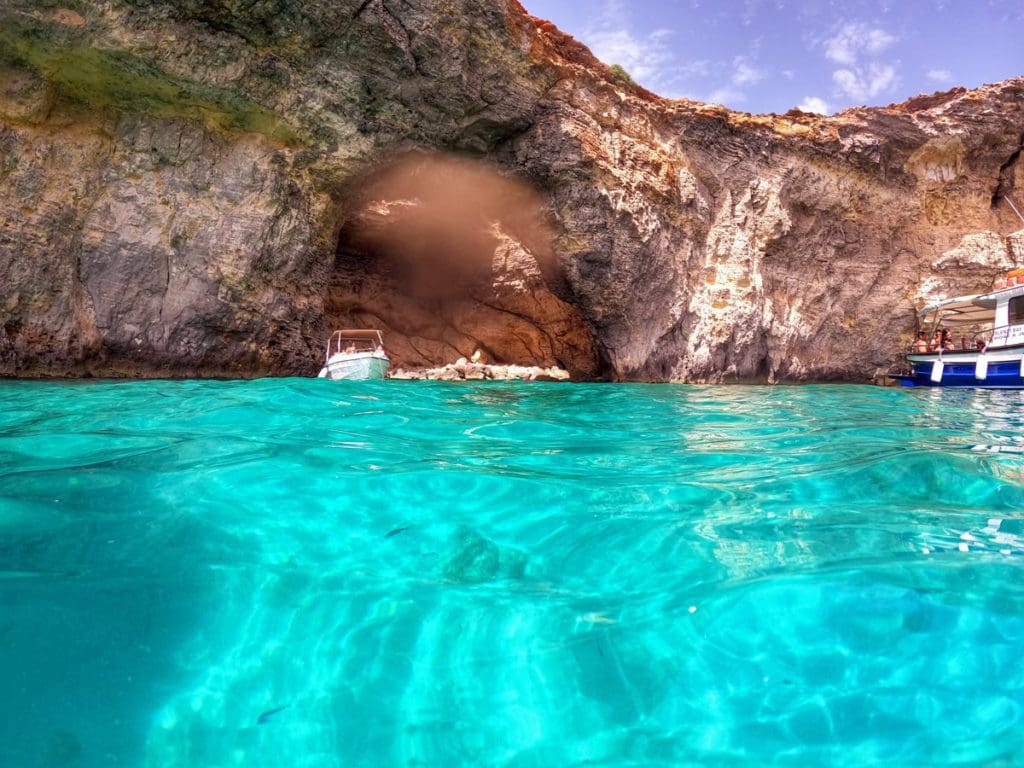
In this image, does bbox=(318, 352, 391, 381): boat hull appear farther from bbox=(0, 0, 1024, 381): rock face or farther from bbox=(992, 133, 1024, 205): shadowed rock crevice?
bbox=(992, 133, 1024, 205): shadowed rock crevice

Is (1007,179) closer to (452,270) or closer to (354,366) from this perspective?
(452,270)

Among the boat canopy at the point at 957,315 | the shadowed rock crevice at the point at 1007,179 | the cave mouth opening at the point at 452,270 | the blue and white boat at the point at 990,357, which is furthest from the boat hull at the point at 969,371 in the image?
the shadowed rock crevice at the point at 1007,179

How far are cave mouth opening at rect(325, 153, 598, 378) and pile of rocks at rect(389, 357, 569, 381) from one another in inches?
62.8

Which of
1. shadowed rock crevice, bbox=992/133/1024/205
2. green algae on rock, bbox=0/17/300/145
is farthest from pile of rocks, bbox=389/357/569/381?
shadowed rock crevice, bbox=992/133/1024/205

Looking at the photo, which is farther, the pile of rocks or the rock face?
the pile of rocks

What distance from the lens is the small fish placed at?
1.65 m

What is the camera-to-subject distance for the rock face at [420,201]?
1225 cm

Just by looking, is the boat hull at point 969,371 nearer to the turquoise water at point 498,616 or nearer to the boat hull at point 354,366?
the turquoise water at point 498,616

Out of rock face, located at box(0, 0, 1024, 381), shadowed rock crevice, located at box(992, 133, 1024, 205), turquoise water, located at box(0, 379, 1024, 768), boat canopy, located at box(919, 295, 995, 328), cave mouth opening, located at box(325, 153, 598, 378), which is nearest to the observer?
turquoise water, located at box(0, 379, 1024, 768)

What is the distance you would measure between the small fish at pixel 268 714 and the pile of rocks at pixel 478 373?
1739 cm

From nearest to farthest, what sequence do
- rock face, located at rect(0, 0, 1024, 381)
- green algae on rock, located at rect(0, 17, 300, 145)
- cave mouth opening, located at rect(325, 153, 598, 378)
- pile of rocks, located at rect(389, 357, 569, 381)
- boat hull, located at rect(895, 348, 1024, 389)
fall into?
1. green algae on rock, located at rect(0, 17, 300, 145)
2. rock face, located at rect(0, 0, 1024, 381)
3. boat hull, located at rect(895, 348, 1024, 389)
4. cave mouth opening, located at rect(325, 153, 598, 378)
5. pile of rocks, located at rect(389, 357, 569, 381)

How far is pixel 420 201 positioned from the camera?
57.7 ft

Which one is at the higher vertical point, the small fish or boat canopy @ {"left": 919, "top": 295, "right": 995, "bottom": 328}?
boat canopy @ {"left": 919, "top": 295, "right": 995, "bottom": 328}

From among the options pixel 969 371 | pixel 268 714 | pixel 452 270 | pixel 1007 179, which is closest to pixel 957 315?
pixel 969 371
